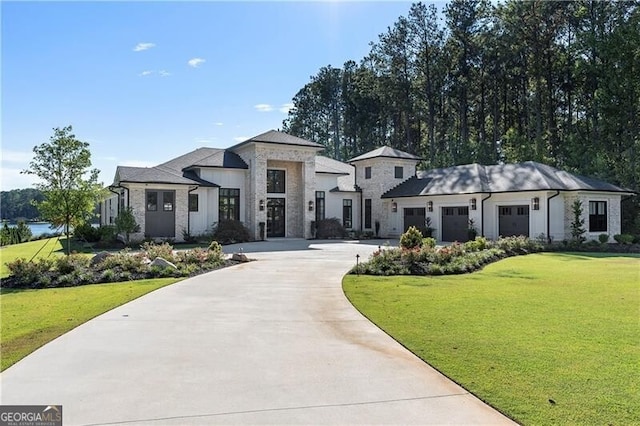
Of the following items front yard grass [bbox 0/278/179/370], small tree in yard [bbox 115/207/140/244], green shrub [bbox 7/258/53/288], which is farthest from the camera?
small tree in yard [bbox 115/207/140/244]

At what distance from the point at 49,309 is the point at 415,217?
25.4 m

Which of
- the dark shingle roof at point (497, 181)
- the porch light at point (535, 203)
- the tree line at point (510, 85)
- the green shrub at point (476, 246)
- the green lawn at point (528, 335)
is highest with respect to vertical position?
the tree line at point (510, 85)

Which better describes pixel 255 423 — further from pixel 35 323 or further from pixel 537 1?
pixel 537 1

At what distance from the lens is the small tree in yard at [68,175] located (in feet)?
64.5

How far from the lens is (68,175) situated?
20.5 metres

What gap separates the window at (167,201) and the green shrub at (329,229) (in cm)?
948

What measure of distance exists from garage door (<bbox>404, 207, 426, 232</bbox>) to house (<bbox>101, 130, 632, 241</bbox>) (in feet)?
0.25

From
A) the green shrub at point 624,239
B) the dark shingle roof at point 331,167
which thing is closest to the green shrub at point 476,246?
the green shrub at point 624,239

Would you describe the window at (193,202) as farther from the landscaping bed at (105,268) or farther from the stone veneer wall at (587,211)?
the stone veneer wall at (587,211)

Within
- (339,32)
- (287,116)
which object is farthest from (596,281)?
(287,116)

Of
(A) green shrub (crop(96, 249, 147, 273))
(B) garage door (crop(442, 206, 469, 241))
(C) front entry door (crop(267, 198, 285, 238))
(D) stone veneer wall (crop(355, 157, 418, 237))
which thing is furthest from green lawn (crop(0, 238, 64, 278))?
(B) garage door (crop(442, 206, 469, 241))

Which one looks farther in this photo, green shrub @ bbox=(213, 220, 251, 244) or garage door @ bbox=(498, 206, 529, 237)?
green shrub @ bbox=(213, 220, 251, 244)

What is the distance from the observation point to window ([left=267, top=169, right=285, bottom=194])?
1227 inches

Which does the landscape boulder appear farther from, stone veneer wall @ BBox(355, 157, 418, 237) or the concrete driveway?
stone veneer wall @ BBox(355, 157, 418, 237)
